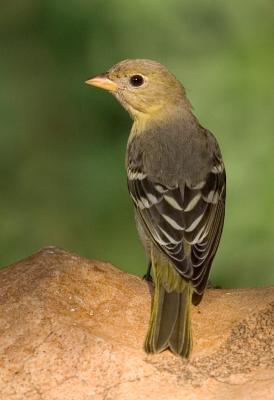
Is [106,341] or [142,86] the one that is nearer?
[106,341]

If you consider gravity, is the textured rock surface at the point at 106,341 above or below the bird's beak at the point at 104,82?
below

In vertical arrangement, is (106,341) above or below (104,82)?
below

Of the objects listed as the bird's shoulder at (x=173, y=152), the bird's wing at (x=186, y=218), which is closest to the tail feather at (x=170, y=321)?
the bird's wing at (x=186, y=218)

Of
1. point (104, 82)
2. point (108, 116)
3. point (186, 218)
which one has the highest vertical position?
point (104, 82)

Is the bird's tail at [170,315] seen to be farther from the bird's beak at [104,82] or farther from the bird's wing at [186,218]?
the bird's beak at [104,82]

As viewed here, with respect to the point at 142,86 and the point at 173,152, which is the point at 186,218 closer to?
the point at 173,152

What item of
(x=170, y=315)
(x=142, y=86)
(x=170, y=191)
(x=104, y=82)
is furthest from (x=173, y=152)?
(x=170, y=315)

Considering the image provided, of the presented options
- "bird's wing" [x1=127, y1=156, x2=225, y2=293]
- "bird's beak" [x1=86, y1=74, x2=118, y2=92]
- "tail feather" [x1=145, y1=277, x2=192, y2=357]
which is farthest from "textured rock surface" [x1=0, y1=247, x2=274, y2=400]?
"bird's beak" [x1=86, y1=74, x2=118, y2=92]
